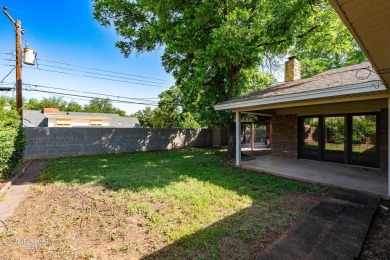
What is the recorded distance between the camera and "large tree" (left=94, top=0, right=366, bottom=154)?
23.3ft

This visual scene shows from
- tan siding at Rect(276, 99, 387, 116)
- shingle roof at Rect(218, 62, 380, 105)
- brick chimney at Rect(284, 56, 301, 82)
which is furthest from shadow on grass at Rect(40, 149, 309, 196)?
Result: brick chimney at Rect(284, 56, 301, 82)

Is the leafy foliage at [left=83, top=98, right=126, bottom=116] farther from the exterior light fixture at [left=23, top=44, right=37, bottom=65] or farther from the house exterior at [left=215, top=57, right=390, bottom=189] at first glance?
the house exterior at [left=215, top=57, right=390, bottom=189]

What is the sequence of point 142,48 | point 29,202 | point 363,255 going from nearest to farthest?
point 363,255
point 29,202
point 142,48

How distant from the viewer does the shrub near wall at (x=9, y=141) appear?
5.15 meters

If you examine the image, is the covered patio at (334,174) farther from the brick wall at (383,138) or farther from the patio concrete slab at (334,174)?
the brick wall at (383,138)

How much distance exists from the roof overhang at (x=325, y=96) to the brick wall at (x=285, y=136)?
116 inches

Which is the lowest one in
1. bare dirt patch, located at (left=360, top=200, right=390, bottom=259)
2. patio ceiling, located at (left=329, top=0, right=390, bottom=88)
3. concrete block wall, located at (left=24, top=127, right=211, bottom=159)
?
bare dirt patch, located at (left=360, top=200, right=390, bottom=259)

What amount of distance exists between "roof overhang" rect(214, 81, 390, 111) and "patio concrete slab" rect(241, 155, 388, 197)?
7.14 feet

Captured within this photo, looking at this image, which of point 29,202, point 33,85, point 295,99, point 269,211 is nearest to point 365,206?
point 269,211

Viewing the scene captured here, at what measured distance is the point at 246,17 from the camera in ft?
23.7

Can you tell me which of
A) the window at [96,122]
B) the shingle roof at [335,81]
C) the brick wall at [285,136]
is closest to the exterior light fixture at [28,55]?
the shingle roof at [335,81]

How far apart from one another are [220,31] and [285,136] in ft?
17.7

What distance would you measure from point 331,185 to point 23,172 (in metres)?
9.31

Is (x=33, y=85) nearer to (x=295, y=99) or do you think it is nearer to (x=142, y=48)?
(x=142, y=48)
